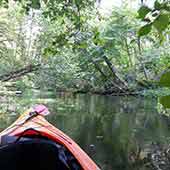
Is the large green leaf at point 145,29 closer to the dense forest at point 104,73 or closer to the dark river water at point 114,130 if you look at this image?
the dense forest at point 104,73

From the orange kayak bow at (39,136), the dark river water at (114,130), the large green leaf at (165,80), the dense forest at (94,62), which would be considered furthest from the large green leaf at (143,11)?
the dense forest at (94,62)

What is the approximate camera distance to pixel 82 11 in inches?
120

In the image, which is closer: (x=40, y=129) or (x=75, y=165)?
(x=75, y=165)

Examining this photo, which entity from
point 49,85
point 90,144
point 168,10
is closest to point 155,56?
point 90,144

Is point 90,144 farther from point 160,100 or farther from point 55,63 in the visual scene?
point 55,63

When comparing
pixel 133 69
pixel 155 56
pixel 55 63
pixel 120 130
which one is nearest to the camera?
pixel 120 130

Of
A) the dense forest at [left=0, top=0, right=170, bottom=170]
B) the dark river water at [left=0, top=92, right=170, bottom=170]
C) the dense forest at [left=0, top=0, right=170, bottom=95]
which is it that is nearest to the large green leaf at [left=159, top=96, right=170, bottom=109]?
the dense forest at [left=0, top=0, right=170, bottom=170]

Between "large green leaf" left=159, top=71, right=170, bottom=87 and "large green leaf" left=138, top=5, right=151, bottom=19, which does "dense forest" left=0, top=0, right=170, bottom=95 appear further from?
"large green leaf" left=159, top=71, right=170, bottom=87

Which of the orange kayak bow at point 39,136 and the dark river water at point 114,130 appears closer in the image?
the orange kayak bow at point 39,136

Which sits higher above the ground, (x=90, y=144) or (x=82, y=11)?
(x=82, y=11)

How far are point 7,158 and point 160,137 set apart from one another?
8.25 meters

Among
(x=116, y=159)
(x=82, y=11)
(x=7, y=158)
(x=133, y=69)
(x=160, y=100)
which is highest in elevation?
(x=133, y=69)

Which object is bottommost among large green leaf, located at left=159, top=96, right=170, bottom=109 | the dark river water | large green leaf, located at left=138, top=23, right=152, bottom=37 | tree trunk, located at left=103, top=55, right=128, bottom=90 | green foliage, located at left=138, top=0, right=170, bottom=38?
the dark river water

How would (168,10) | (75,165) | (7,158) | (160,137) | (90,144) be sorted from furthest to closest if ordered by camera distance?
1. (160,137)
2. (90,144)
3. (75,165)
4. (7,158)
5. (168,10)
